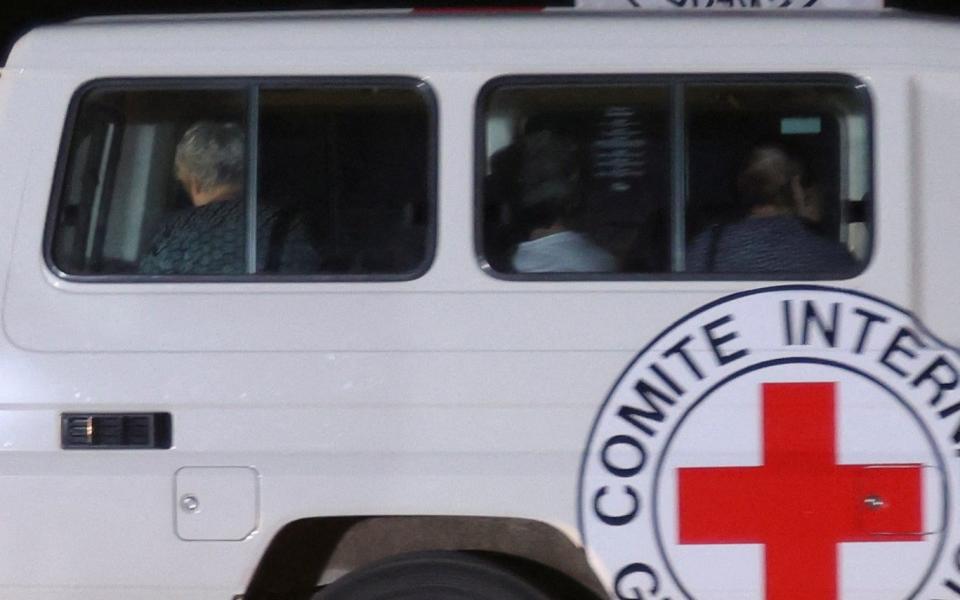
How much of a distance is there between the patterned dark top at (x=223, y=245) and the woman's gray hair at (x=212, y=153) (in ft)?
0.22

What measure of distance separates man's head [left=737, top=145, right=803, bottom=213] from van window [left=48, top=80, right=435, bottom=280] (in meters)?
0.84

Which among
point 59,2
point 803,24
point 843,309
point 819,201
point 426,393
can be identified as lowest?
point 426,393

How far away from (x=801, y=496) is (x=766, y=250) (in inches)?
25.1

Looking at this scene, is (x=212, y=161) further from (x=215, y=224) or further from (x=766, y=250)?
(x=766, y=250)

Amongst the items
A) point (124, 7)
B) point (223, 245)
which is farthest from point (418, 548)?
point (124, 7)

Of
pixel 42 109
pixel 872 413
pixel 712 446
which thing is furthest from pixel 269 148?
pixel 872 413

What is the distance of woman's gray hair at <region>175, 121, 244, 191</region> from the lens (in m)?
3.55

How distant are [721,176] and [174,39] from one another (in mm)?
1496

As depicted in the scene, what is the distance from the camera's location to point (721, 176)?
348 centimetres

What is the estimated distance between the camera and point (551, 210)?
3494 mm

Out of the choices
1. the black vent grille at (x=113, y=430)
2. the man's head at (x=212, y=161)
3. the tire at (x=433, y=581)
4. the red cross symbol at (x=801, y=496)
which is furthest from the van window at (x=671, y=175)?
the black vent grille at (x=113, y=430)

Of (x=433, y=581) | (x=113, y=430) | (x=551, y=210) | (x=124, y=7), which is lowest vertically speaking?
(x=433, y=581)

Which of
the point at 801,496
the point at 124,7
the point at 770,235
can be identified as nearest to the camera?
the point at 801,496

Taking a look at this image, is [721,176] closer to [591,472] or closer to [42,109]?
[591,472]
